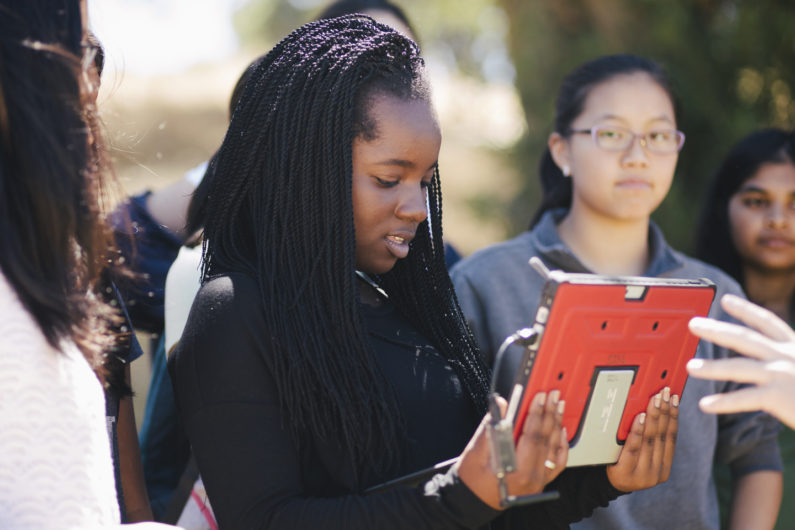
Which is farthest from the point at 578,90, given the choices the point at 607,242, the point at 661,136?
the point at 607,242

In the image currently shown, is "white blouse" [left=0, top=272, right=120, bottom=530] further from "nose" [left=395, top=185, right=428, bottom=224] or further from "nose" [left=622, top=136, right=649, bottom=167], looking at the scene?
"nose" [left=622, top=136, right=649, bottom=167]

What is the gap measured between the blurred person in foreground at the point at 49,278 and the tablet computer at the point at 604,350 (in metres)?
0.71

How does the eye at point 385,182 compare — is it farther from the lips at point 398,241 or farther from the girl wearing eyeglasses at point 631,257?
the girl wearing eyeglasses at point 631,257

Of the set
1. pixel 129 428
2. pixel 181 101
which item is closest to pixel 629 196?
pixel 129 428

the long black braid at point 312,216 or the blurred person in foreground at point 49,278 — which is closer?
the blurred person in foreground at point 49,278

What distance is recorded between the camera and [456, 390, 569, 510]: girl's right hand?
4.63 ft

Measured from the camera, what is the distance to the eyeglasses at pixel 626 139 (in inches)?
99.0

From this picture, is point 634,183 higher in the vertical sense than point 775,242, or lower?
higher

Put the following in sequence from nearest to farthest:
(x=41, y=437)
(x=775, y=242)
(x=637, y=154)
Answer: (x=41, y=437), (x=637, y=154), (x=775, y=242)

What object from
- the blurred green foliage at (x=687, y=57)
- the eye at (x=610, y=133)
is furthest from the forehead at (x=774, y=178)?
the blurred green foliage at (x=687, y=57)

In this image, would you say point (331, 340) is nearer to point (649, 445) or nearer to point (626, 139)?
point (649, 445)

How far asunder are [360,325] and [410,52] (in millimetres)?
620

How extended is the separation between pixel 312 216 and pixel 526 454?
619 millimetres

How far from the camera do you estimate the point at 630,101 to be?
8.32ft
